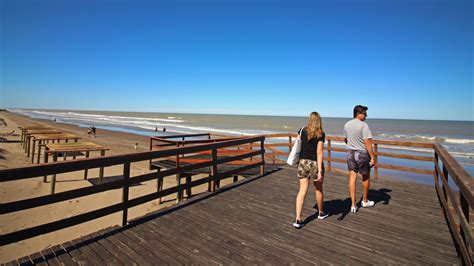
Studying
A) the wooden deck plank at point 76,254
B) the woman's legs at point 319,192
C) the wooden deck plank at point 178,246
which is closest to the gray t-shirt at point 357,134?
the woman's legs at point 319,192

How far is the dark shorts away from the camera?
180 inches

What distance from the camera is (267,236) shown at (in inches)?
145

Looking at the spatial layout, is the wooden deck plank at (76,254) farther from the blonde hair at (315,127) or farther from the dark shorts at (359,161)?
the dark shorts at (359,161)

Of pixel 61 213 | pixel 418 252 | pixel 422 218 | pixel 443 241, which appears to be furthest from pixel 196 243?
pixel 61 213

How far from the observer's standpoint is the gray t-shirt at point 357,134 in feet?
14.8

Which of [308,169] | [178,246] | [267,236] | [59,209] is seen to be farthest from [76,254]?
[59,209]

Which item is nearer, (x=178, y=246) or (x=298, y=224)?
(x=178, y=246)

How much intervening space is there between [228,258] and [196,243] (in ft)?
1.80

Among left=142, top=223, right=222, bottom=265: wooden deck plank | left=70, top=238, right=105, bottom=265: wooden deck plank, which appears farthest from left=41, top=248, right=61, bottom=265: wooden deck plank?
left=142, top=223, right=222, bottom=265: wooden deck plank

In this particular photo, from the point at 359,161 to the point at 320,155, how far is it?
1.15 meters

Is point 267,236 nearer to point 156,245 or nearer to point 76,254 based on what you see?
point 156,245

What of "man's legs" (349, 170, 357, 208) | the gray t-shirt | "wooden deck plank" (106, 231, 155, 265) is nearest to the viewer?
"wooden deck plank" (106, 231, 155, 265)

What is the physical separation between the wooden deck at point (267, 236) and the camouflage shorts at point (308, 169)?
0.82 meters

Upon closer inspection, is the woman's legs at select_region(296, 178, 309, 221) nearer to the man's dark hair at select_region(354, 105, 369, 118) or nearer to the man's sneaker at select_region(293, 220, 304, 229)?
the man's sneaker at select_region(293, 220, 304, 229)
